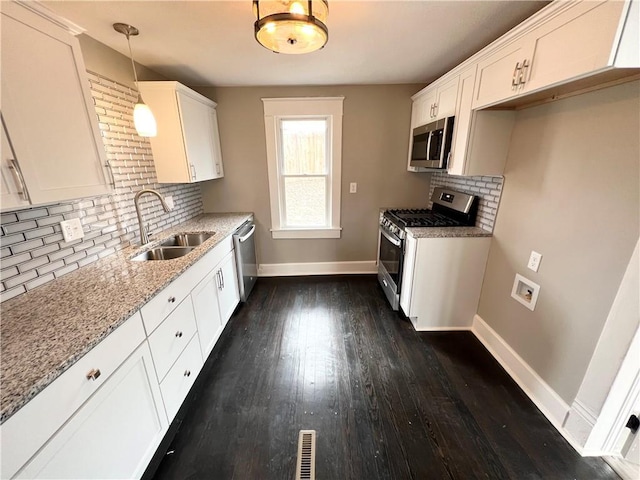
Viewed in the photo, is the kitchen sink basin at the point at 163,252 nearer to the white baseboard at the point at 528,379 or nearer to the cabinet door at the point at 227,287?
the cabinet door at the point at 227,287

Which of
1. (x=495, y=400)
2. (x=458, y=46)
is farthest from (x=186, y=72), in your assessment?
(x=495, y=400)

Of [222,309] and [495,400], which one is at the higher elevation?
[222,309]

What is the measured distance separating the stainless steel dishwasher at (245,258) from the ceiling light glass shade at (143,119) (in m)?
1.15

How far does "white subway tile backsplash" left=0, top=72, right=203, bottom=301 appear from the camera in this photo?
1243 millimetres

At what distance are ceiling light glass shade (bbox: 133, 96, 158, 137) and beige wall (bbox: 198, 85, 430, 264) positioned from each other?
142 centimetres

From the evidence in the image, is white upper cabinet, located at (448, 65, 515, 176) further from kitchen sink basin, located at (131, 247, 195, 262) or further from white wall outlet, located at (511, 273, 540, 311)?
kitchen sink basin, located at (131, 247, 195, 262)

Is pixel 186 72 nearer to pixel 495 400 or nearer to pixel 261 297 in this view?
pixel 261 297

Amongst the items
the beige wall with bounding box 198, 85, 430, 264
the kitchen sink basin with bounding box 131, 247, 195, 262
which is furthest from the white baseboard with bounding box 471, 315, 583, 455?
the kitchen sink basin with bounding box 131, 247, 195, 262

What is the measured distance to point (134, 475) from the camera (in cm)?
115

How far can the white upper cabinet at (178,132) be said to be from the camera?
85.7 inches

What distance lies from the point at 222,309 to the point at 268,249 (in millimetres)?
1316

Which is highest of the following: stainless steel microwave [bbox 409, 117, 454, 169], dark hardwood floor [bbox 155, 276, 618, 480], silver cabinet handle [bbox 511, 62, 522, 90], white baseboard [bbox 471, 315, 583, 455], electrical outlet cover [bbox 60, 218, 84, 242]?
silver cabinet handle [bbox 511, 62, 522, 90]

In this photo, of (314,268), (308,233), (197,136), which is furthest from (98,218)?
(314,268)

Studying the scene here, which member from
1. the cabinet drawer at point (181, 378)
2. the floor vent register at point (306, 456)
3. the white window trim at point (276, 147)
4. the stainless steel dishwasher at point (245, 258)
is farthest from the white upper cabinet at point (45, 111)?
the white window trim at point (276, 147)
